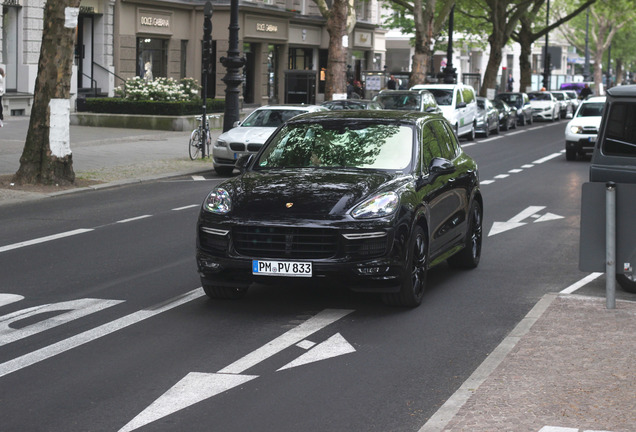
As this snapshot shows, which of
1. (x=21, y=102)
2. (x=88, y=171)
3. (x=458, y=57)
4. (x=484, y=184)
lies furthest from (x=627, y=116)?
(x=458, y=57)

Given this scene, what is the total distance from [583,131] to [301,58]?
3301cm

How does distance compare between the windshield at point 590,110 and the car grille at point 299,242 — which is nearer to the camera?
the car grille at point 299,242

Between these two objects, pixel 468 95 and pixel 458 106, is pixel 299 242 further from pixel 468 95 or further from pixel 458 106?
pixel 468 95

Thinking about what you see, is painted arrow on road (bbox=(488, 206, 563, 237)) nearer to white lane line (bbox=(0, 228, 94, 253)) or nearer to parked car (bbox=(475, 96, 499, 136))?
white lane line (bbox=(0, 228, 94, 253))

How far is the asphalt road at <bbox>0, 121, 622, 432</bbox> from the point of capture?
6781 millimetres

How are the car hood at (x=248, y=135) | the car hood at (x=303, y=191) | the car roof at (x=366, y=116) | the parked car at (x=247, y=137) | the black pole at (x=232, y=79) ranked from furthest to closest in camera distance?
1. the black pole at (x=232, y=79)
2. the car hood at (x=248, y=135)
3. the parked car at (x=247, y=137)
4. the car roof at (x=366, y=116)
5. the car hood at (x=303, y=191)

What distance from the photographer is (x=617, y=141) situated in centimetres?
1153

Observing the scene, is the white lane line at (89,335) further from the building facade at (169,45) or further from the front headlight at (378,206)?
the building facade at (169,45)

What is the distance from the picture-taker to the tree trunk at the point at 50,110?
19.9 metres

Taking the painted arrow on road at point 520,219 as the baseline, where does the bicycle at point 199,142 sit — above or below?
above

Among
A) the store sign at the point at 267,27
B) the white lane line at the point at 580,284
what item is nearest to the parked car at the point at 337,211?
the white lane line at the point at 580,284

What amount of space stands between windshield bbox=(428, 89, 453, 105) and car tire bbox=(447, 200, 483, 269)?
25029 millimetres

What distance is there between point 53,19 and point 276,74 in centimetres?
3731

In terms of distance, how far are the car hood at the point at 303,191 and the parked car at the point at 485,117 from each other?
30557 millimetres
